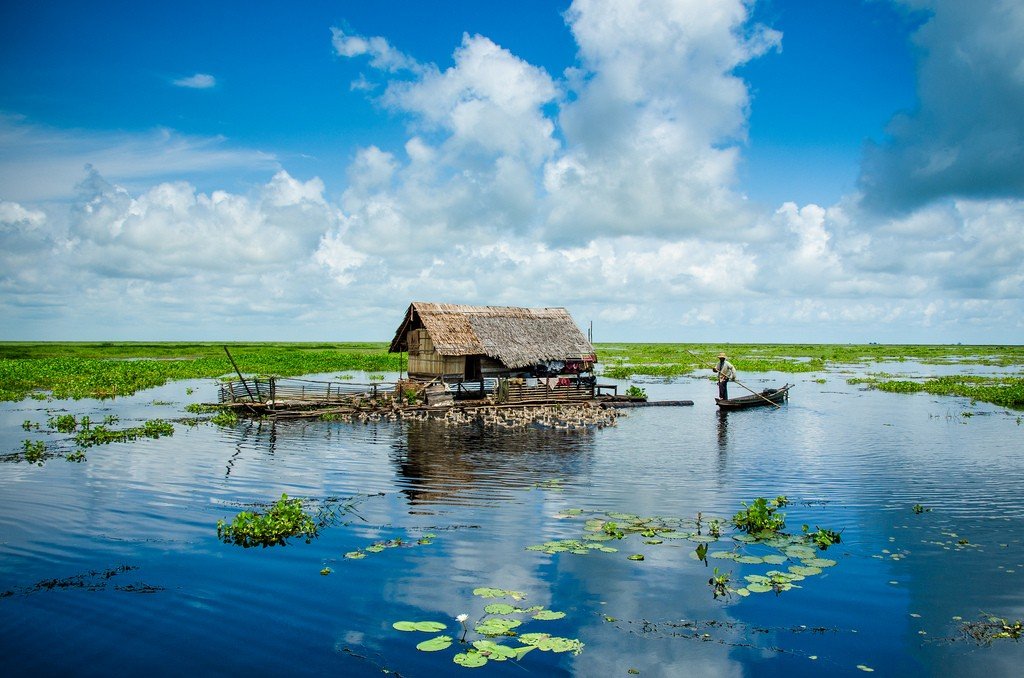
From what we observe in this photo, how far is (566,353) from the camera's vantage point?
108 feet

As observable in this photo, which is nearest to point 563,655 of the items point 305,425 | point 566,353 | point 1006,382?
point 305,425

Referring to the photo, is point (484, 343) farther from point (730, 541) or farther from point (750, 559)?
point (750, 559)

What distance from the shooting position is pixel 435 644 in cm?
753

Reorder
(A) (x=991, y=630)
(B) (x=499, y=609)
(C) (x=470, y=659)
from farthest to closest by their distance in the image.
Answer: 1. (B) (x=499, y=609)
2. (A) (x=991, y=630)
3. (C) (x=470, y=659)

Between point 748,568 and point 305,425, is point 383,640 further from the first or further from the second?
point 305,425

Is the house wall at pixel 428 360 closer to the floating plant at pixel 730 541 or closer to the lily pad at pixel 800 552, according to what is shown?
the floating plant at pixel 730 541

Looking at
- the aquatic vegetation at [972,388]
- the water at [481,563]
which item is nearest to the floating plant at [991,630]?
the water at [481,563]

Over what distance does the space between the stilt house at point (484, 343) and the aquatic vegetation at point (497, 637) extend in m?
21.5

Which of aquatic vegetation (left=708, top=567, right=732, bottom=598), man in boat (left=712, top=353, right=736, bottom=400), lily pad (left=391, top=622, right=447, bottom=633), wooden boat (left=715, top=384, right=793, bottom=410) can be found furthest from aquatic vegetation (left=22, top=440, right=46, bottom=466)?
man in boat (left=712, top=353, right=736, bottom=400)

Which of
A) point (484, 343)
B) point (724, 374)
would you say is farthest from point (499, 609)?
point (724, 374)

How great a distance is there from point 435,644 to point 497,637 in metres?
0.71

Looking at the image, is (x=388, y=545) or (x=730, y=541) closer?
(x=388, y=545)

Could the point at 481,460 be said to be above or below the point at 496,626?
above

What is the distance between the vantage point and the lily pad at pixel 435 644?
7461 millimetres
